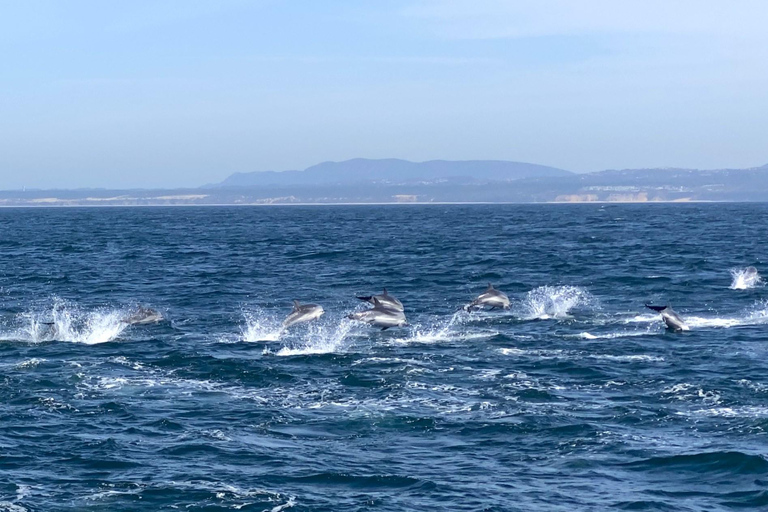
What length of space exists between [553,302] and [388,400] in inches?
784

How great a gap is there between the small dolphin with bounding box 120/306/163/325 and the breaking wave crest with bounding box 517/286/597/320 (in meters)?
14.3

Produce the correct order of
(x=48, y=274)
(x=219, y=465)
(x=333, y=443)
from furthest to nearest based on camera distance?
1. (x=48, y=274)
2. (x=333, y=443)
3. (x=219, y=465)

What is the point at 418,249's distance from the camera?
271 ft

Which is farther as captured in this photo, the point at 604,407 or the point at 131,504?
the point at 604,407

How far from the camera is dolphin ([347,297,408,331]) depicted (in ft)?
116

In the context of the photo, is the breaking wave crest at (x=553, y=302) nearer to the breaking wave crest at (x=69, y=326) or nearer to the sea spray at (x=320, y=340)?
the sea spray at (x=320, y=340)

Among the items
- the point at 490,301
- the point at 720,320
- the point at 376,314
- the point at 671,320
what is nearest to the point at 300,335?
the point at 376,314

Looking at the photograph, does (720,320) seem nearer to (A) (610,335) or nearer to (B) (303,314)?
(A) (610,335)

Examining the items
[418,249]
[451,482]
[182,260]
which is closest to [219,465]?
[451,482]

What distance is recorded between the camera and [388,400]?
1028 inches

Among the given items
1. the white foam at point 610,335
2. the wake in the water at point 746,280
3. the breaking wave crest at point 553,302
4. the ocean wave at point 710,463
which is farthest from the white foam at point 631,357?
the wake in the water at point 746,280

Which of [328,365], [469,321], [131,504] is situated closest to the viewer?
[131,504]

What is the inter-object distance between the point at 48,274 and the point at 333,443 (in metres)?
42.7

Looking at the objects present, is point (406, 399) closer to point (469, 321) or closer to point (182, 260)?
point (469, 321)
